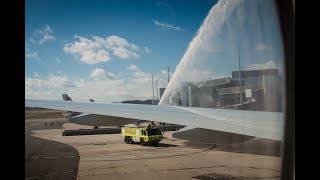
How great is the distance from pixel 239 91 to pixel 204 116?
394 millimetres

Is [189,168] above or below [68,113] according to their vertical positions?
below

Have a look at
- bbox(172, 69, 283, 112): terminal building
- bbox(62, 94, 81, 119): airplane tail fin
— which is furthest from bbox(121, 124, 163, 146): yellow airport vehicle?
bbox(172, 69, 283, 112): terminal building

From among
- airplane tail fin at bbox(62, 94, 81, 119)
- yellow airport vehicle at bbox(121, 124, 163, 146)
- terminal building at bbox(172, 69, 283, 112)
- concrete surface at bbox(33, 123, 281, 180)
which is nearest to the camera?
airplane tail fin at bbox(62, 94, 81, 119)

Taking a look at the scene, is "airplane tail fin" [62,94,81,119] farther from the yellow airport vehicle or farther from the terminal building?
the yellow airport vehicle

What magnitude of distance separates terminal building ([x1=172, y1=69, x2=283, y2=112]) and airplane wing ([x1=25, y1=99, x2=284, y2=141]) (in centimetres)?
9

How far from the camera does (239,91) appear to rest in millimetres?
2828

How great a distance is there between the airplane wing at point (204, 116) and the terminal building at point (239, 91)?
0.09m

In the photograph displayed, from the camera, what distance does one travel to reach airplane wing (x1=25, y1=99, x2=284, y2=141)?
253cm

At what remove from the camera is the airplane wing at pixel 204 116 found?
2.53 meters

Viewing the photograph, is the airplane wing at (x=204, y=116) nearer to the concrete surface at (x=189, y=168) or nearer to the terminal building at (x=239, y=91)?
the terminal building at (x=239, y=91)

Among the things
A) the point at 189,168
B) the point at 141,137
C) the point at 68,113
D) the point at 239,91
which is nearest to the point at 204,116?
the point at 239,91

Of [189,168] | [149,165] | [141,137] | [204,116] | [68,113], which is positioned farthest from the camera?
[68,113]

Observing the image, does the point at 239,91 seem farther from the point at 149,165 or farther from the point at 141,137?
the point at 141,137

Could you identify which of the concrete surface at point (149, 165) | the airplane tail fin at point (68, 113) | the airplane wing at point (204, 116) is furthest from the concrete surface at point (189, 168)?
the airplane tail fin at point (68, 113)
